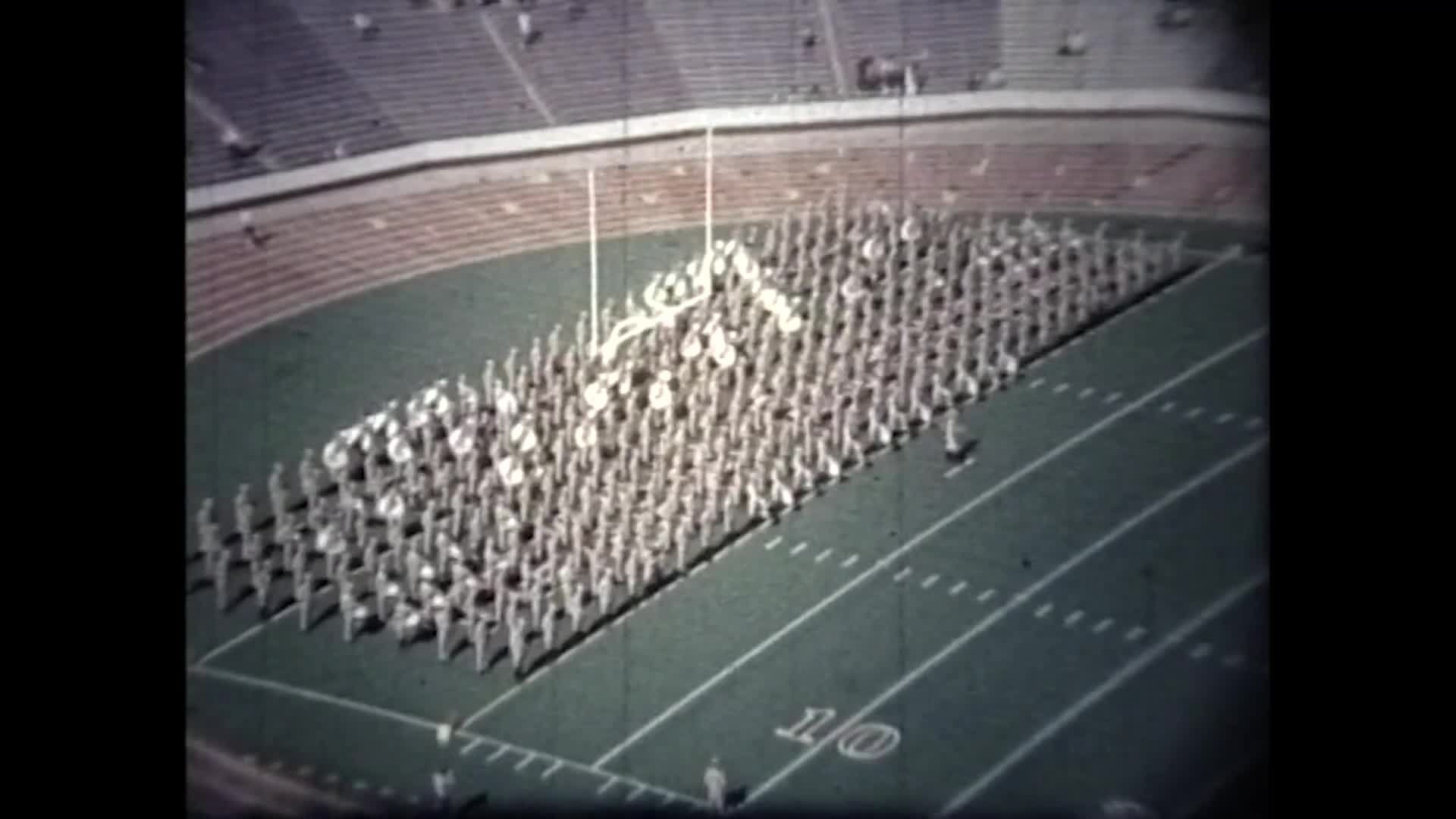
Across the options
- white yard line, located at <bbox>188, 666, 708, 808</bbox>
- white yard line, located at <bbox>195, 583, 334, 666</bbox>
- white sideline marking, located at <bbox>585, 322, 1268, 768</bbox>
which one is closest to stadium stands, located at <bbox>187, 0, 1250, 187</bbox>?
white sideline marking, located at <bbox>585, 322, 1268, 768</bbox>

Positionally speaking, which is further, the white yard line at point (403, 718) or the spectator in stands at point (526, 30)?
the spectator in stands at point (526, 30)

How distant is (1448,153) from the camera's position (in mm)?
2723

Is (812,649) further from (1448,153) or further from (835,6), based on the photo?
(1448,153)

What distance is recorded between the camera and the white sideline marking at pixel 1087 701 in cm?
278

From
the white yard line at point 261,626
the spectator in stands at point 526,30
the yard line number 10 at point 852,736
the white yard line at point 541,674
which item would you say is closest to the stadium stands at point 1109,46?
the spectator in stands at point 526,30

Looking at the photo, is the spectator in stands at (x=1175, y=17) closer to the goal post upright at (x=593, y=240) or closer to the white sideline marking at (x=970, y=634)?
the white sideline marking at (x=970, y=634)

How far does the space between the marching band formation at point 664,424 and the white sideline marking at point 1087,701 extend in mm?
466

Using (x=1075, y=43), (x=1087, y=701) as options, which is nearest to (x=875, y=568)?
(x=1087, y=701)

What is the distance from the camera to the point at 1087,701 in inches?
110

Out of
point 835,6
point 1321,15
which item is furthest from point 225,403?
point 1321,15

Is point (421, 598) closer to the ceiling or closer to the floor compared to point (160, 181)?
closer to the floor

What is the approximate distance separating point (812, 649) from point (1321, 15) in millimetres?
1316

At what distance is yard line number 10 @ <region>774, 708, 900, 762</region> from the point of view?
110 inches

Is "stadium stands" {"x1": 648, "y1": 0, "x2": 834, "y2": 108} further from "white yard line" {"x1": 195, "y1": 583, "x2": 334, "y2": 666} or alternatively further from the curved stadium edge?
"white yard line" {"x1": 195, "y1": 583, "x2": 334, "y2": 666}
